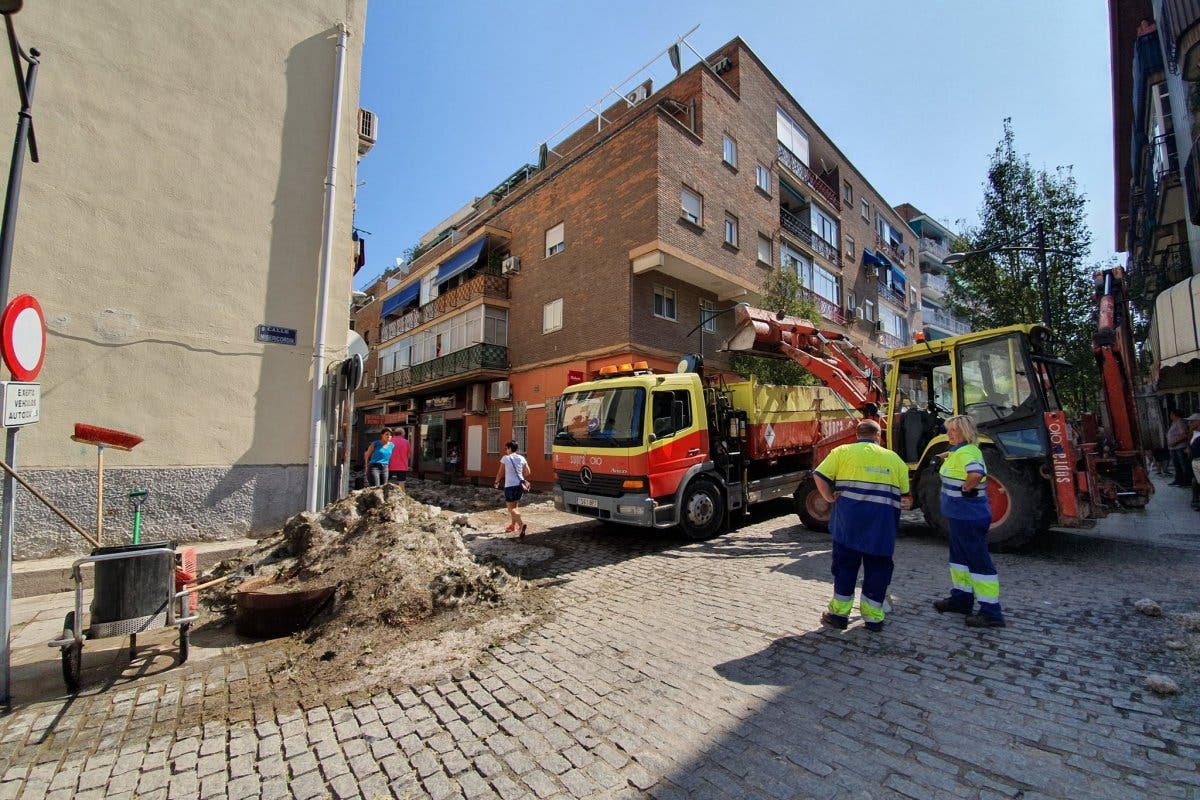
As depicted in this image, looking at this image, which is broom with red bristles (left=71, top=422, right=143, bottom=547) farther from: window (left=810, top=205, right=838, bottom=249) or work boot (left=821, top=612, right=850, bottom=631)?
window (left=810, top=205, right=838, bottom=249)

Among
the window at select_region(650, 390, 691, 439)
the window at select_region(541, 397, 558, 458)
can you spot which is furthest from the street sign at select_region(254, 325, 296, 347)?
the window at select_region(541, 397, 558, 458)

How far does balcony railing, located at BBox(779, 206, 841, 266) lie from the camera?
22.3 metres

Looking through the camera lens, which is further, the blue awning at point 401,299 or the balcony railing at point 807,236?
the blue awning at point 401,299

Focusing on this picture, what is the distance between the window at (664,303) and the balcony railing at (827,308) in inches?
286

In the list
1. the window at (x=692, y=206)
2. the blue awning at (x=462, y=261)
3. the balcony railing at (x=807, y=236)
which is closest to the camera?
the window at (x=692, y=206)

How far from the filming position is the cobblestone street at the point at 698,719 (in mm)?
2490

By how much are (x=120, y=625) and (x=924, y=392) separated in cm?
965

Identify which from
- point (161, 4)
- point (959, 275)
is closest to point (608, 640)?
point (161, 4)

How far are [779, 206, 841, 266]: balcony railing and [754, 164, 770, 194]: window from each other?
1477mm

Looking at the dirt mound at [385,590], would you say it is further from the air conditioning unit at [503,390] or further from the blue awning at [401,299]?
the blue awning at [401,299]

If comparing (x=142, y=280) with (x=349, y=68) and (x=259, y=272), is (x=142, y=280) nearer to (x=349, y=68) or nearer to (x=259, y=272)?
(x=259, y=272)

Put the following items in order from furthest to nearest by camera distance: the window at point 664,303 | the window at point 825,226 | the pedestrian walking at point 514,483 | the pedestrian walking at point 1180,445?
the window at point 825,226 → the window at point 664,303 → the pedestrian walking at point 1180,445 → the pedestrian walking at point 514,483

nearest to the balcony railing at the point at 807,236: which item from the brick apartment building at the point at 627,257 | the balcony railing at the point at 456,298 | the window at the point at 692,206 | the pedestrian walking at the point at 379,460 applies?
the brick apartment building at the point at 627,257

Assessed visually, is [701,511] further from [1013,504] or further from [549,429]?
[549,429]
